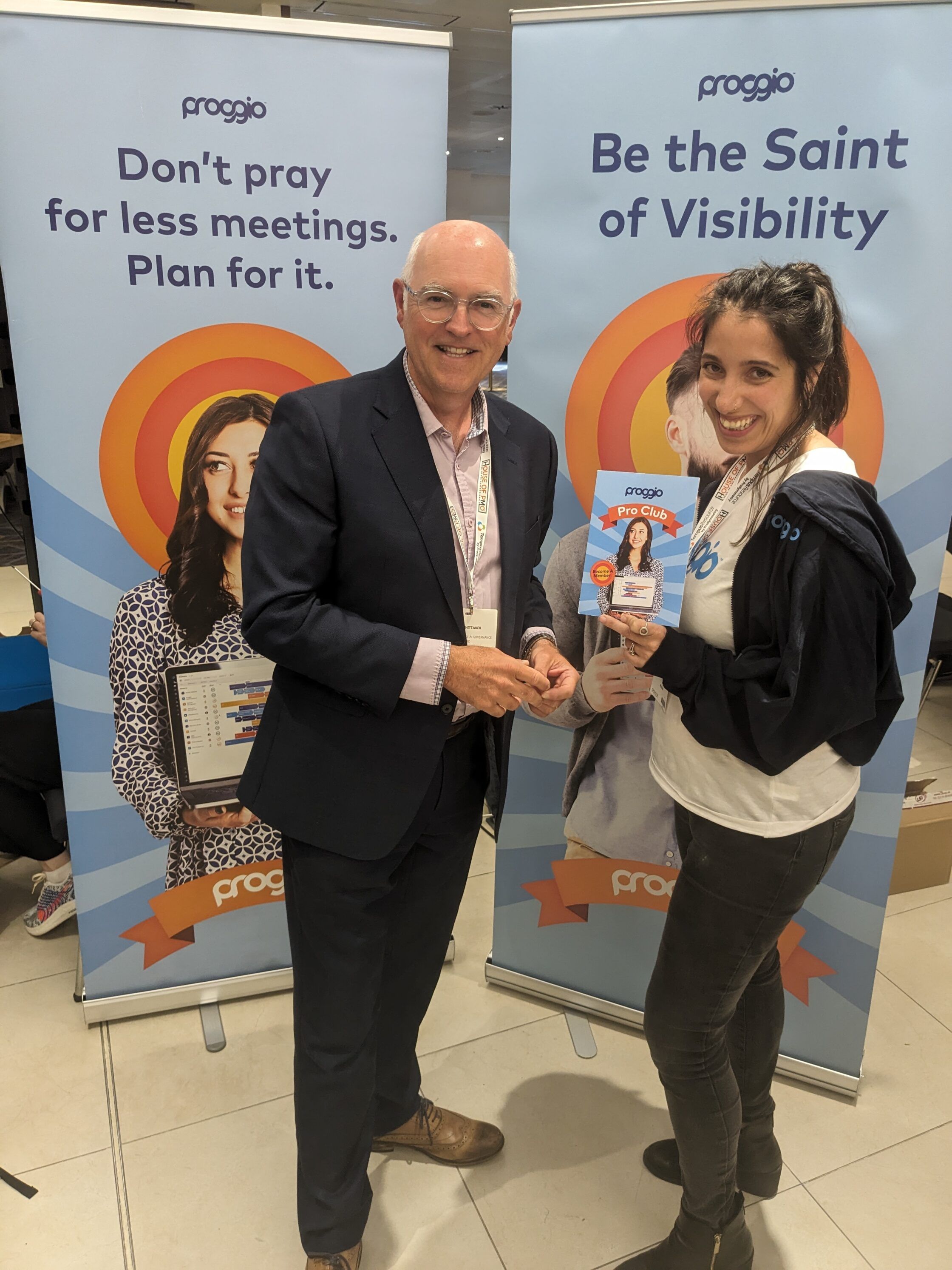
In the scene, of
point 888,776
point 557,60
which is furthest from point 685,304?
point 888,776

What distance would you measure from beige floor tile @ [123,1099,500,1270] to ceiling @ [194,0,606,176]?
16.7ft

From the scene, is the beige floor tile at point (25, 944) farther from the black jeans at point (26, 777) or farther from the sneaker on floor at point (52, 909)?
the black jeans at point (26, 777)

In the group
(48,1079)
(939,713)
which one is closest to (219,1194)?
(48,1079)

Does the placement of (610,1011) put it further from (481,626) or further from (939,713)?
(939,713)

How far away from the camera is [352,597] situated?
148cm

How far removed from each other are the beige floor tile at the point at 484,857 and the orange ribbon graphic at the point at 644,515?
1.79 m

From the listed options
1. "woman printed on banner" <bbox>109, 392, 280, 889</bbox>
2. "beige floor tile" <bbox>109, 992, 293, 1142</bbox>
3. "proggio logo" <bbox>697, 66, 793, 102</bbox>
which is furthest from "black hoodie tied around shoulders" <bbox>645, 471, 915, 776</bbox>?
"beige floor tile" <bbox>109, 992, 293, 1142</bbox>

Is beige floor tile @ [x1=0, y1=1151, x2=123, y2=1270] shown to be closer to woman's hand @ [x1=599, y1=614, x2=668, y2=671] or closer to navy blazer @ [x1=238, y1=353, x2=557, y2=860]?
navy blazer @ [x1=238, y1=353, x2=557, y2=860]

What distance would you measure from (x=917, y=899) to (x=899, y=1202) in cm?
124

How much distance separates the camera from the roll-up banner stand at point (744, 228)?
5.49ft

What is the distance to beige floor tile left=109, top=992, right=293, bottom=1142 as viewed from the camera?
2215 millimetres

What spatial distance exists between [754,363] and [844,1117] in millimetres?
1845

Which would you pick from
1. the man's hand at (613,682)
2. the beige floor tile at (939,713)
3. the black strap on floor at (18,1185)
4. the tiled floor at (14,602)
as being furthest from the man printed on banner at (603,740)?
the tiled floor at (14,602)

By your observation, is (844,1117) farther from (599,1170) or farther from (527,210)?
(527,210)
